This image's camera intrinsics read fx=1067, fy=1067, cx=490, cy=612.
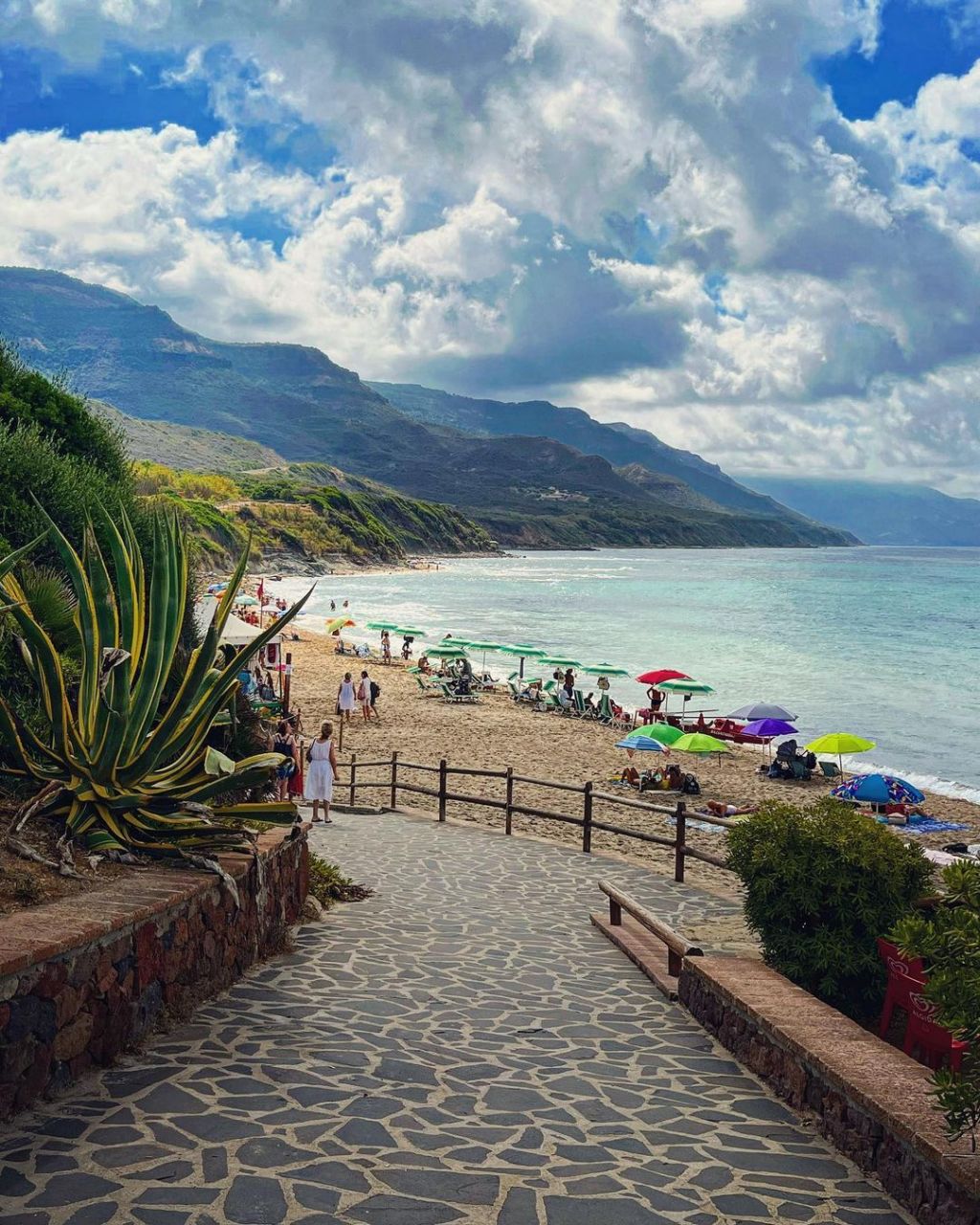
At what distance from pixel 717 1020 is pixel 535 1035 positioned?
0.98 m

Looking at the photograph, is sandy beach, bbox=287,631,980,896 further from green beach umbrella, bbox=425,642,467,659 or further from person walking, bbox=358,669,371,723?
green beach umbrella, bbox=425,642,467,659

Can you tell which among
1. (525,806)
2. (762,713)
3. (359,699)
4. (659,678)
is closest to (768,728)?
(762,713)

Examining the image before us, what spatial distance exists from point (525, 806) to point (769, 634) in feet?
170

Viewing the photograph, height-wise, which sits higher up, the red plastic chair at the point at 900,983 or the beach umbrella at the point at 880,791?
the red plastic chair at the point at 900,983

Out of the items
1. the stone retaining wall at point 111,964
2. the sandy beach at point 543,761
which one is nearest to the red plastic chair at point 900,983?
the stone retaining wall at point 111,964

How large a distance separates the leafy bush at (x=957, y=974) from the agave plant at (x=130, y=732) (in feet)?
14.4

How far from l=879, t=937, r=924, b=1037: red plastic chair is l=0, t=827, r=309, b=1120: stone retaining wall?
3.50 metres

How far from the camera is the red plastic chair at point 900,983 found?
5.04 m

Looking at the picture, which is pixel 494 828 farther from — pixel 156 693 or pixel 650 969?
pixel 156 693

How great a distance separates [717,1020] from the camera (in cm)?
575

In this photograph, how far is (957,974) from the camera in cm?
293

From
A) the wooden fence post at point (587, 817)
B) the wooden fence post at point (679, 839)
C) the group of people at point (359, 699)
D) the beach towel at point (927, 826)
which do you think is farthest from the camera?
the group of people at point (359, 699)

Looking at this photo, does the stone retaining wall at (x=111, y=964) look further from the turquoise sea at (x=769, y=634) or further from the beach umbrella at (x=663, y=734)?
the turquoise sea at (x=769, y=634)

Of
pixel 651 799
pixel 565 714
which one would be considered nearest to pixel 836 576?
pixel 565 714
